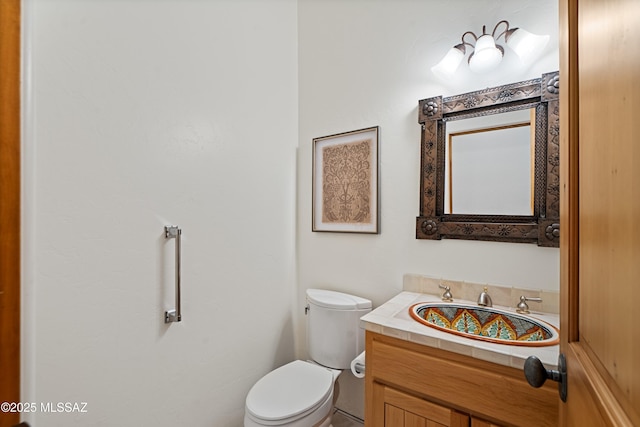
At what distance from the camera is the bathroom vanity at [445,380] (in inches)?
36.0

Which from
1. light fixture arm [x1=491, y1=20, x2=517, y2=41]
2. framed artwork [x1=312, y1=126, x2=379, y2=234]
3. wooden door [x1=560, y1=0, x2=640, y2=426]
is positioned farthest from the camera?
framed artwork [x1=312, y1=126, x2=379, y2=234]

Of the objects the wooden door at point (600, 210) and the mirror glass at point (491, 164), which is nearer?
the wooden door at point (600, 210)

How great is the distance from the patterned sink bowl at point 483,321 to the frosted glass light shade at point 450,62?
1.18 m

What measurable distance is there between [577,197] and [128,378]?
1646 mm

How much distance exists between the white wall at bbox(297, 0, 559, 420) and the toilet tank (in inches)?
6.2

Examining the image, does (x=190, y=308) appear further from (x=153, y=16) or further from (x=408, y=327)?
(x=153, y=16)

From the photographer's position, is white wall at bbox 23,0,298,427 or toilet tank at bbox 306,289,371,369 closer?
white wall at bbox 23,0,298,427

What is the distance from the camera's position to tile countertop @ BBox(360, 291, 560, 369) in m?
0.92

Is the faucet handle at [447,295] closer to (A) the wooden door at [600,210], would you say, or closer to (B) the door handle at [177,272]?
(A) the wooden door at [600,210]

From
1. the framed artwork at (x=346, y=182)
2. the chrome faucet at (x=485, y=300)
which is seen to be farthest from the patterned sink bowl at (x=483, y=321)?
the framed artwork at (x=346, y=182)

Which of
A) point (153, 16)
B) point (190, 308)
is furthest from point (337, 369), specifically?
point (153, 16)

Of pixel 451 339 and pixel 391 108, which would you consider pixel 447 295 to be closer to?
pixel 451 339

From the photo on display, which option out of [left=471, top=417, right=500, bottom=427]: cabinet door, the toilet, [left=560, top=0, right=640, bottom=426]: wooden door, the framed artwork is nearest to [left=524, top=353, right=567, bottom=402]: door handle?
[left=560, top=0, right=640, bottom=426]: wooden door

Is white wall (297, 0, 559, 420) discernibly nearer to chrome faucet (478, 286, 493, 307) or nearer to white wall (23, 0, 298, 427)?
chrome faucet (478, 286, 493, 307)
